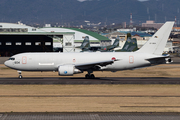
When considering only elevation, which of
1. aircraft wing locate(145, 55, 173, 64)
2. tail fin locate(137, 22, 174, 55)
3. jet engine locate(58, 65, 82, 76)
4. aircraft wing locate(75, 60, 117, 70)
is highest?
tail fin locate(137, 22, 174, 55)

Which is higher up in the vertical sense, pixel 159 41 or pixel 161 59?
pixel 159 41

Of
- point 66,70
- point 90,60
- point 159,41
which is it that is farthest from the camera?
point 159,41

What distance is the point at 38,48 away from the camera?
116m

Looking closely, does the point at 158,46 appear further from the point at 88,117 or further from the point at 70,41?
the point at 70,41

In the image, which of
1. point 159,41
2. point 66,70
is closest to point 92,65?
point 66,70

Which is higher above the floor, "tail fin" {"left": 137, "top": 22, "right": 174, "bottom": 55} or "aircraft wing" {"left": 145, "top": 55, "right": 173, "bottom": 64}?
"tail fin" {"left": 137, "top": 22, "right": 174, "bottom": 55}

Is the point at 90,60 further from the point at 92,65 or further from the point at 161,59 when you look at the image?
the point at 161,59

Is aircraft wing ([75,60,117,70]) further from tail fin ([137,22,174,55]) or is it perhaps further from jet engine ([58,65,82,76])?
tail fin ([137,22,174,55])

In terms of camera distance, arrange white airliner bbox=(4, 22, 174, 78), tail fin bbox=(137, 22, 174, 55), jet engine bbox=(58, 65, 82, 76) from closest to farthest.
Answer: jet engine bbox=(58, 65, 82, 76) < white airliner bbox=(4, 22, 174, 78) < tail fin bbox=(137, 22, 174, 55)

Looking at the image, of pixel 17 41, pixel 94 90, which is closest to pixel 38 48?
pixel 17 41

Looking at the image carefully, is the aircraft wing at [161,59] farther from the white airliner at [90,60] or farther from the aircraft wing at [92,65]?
the aircraft wing at [92,65]

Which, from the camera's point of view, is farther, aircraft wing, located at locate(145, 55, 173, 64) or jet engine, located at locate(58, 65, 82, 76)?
aircraft wing, located at locate(145, 55, 173, 64)

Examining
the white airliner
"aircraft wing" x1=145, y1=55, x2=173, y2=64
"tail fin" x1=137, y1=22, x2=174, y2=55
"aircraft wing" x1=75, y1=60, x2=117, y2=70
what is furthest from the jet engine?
"tail fin" x1=137, y1=22, x2=174, y2=55

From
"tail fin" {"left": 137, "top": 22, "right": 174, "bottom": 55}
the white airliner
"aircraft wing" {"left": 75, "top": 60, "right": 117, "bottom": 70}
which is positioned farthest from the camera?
"tail fin" {"left": 137, "top": 22, "right": 174, "bottom": 55}
